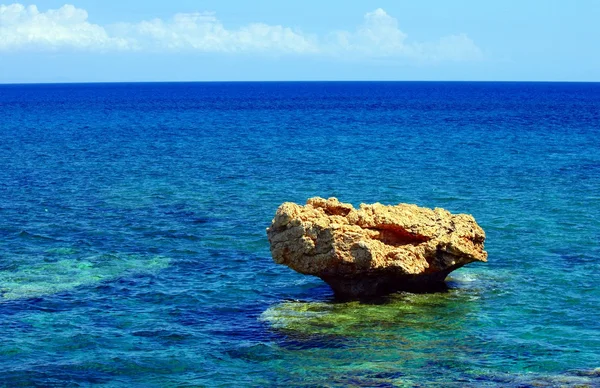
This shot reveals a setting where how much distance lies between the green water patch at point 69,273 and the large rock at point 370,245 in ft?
24.3

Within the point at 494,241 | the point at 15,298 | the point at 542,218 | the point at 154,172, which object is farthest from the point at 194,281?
the point at 154,172

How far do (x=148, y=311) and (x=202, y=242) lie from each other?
10.3 meters

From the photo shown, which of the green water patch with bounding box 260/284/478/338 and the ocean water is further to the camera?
the green water patch with bounding box 260/284/478/338

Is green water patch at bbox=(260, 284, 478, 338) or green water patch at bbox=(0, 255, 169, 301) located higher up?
green water patch at bbox=(260, 284, 478, 338)

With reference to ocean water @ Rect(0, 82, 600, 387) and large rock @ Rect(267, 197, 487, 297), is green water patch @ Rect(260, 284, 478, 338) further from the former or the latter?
large rock @ Rect(267, 197, 487, 297)

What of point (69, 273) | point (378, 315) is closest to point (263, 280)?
point (378, 315)

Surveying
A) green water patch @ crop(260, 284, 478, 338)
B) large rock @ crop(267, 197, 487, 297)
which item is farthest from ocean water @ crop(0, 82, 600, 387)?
large rock @ crop(267, 197, 487, 297)

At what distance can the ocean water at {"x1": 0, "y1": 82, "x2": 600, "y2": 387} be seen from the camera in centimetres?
2223

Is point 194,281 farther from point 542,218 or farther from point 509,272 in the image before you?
point 542,218

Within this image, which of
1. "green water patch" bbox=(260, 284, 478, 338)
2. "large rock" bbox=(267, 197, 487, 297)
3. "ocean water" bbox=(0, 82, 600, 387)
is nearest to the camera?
"ocean water" bbox=(0, 82, 600, 387)

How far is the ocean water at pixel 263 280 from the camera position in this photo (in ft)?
72.9

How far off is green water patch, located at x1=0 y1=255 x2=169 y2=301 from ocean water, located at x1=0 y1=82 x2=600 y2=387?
115 mm

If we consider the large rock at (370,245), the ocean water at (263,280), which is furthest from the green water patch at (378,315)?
the large rock at (370,245)

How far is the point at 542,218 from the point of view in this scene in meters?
41.4
